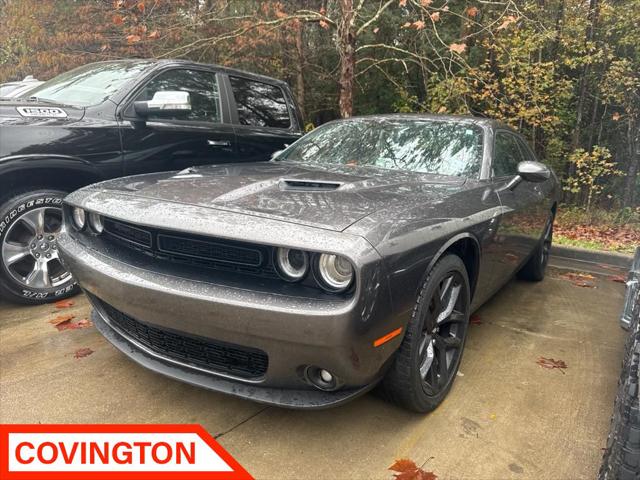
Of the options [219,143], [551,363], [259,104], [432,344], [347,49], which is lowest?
[551,363]

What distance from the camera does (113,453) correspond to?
199 cm

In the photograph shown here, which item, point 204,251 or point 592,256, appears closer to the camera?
point 204,251

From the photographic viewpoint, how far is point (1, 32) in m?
11.0

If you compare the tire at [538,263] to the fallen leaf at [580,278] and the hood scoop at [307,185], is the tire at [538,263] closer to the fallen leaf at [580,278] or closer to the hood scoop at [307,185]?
the fallen leaf at [580,278]

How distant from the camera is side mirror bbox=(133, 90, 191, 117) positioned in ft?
11.2

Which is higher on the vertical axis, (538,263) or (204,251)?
(204,251)

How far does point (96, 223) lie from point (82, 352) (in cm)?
83

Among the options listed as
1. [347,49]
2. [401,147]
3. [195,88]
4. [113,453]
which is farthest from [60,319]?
[347,49]

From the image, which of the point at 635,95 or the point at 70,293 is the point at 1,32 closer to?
the point at 70,293

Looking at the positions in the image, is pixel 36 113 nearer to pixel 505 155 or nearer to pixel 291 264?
pixel 291 264

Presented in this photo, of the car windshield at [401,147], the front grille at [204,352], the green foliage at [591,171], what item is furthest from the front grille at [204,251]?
the green foliage at [591,171]

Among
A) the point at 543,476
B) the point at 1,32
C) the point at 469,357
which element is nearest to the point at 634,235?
the point at 469,357

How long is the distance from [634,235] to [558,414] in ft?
20.2

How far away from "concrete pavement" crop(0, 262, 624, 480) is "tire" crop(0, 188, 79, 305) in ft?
0.84
